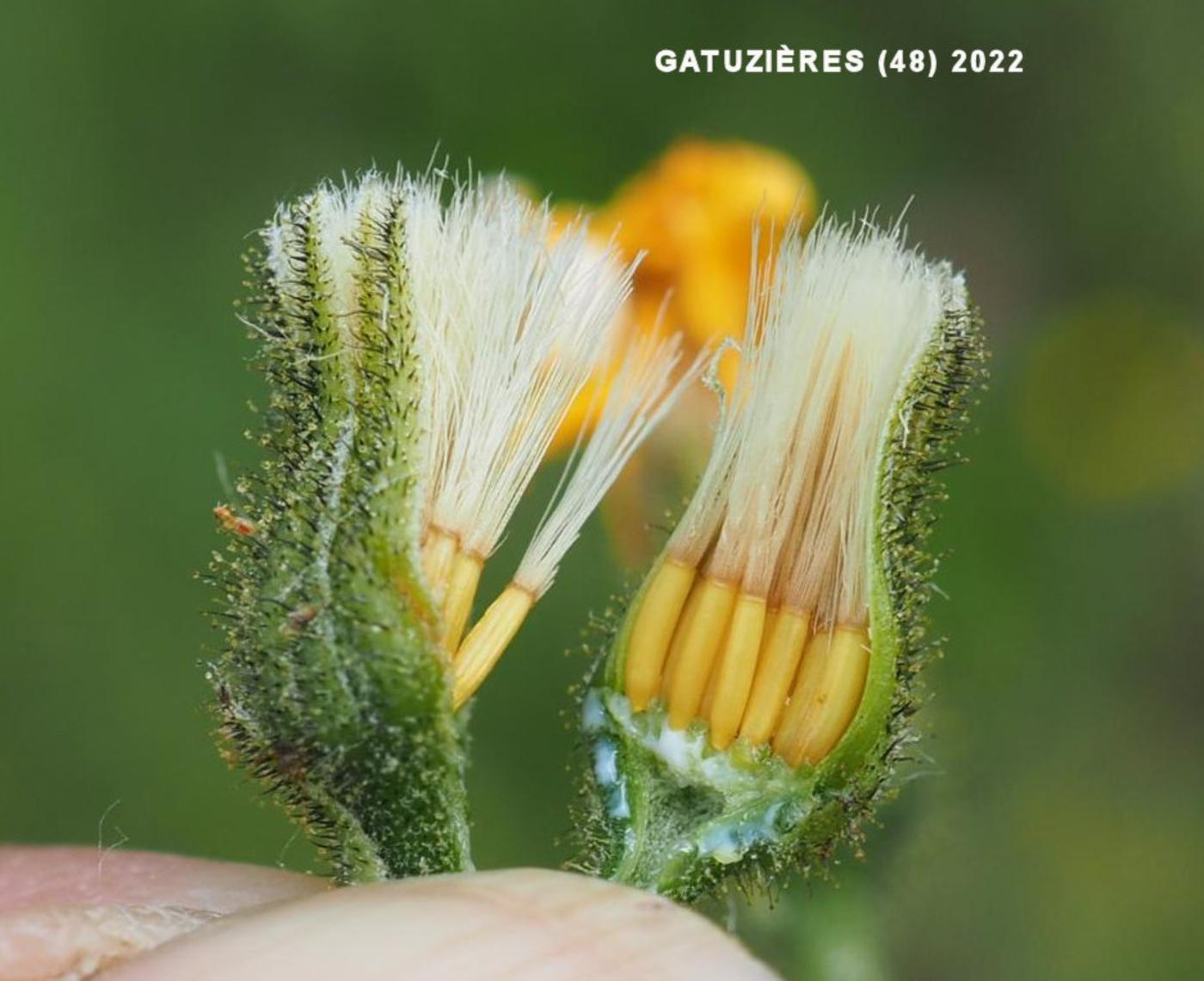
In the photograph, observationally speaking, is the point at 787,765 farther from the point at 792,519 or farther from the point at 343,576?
the point at 343,576

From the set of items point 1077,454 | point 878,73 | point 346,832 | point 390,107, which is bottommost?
point 346,832

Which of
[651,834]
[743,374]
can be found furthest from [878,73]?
[651,834]

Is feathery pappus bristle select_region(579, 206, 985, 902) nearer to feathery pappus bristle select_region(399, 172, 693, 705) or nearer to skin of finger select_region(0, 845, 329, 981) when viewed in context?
feathery pappus bristle select_region(399, 172, 693, 705)

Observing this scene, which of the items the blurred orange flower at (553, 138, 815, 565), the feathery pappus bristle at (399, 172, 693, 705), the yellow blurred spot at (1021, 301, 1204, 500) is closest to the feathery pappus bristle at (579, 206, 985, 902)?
the feathery pappus bristle at (399, 172, 693, 705)

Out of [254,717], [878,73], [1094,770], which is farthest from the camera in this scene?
[878,73]

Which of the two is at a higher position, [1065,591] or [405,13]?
[405,13]

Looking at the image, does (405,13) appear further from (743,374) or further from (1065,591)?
(743,374)
